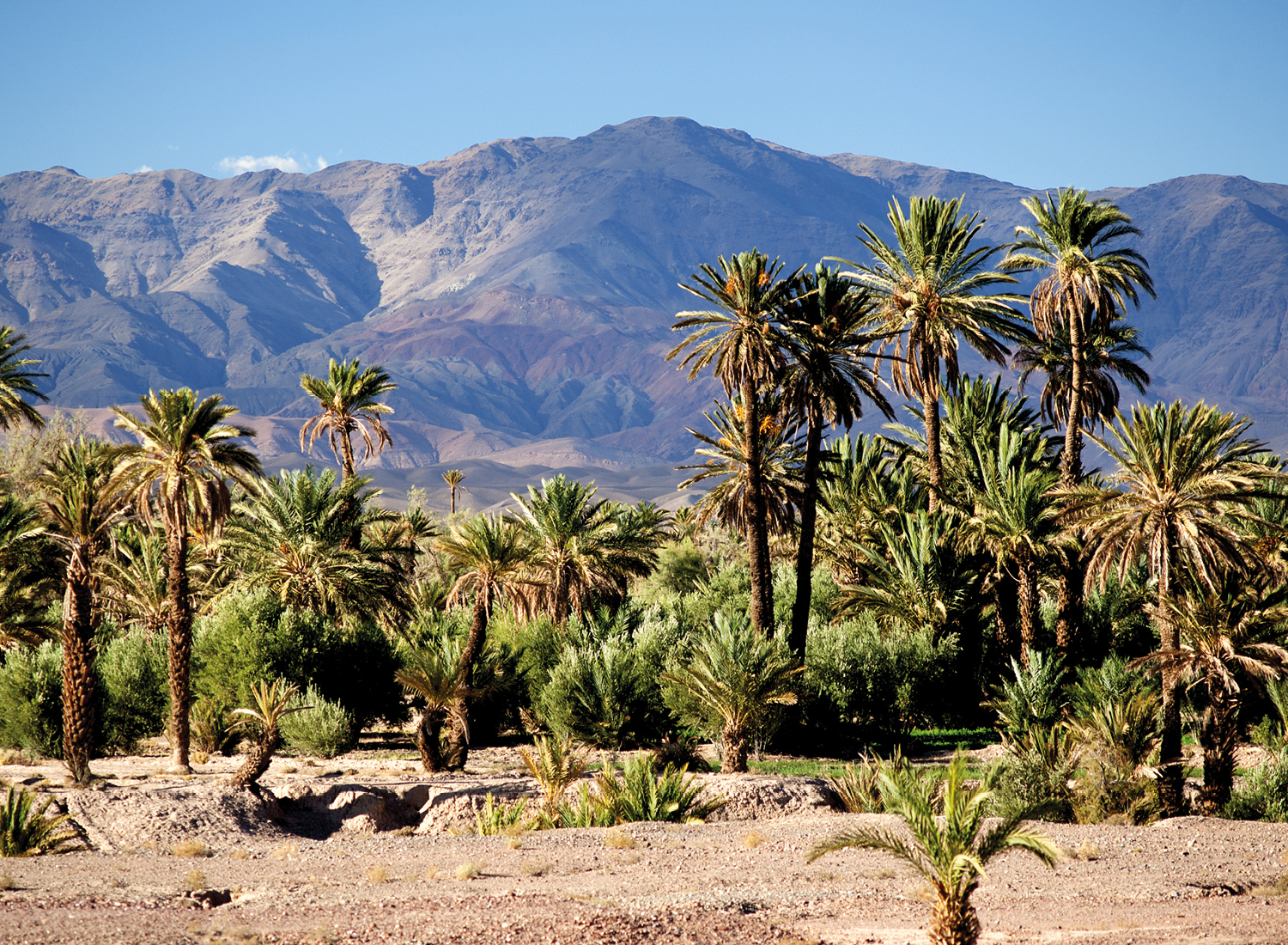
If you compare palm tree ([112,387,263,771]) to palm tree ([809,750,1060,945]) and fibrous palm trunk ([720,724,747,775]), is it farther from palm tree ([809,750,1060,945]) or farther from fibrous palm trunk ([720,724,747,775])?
palm tree ([809,750,1060,945])

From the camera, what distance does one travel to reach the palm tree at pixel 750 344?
96.1ft

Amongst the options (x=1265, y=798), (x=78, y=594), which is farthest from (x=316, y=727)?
(x=1265, y=798)

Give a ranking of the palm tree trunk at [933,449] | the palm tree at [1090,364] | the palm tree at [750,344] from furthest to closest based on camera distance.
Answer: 1. the palm tree at [1090,364]
2. the palm tree trunk at [933,449]
3. the palm tree at [750,344]

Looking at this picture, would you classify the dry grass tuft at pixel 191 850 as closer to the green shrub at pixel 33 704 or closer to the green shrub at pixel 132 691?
the green shrub at pixel 33 704

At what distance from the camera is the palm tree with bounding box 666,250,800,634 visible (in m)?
29.3

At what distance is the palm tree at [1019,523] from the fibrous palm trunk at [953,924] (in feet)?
62.0

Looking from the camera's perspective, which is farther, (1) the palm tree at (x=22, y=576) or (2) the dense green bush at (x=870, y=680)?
(2) the dense green bush at (x=870, y=680)

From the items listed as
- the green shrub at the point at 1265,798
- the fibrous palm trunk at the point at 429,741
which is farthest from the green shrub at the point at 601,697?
the green shrub at the point at 1265,798

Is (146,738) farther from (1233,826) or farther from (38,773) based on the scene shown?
(1233,826)

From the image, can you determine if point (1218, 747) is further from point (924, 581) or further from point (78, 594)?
point (78, 594)

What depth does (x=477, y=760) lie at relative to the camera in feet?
90.1

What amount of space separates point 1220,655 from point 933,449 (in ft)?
49.1

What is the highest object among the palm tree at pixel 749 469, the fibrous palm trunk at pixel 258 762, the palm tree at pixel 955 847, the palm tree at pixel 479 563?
the palm tree at pixel 749 469

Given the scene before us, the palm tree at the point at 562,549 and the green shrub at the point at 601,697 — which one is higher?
the palm tree at the point at 562,549
